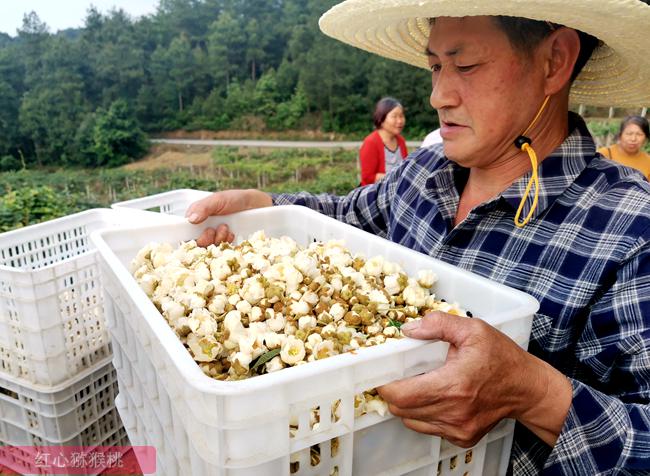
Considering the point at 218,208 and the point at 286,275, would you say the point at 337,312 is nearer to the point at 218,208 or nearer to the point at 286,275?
the point at 286,275

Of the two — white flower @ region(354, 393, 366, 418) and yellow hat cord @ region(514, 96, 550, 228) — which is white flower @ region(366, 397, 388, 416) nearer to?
white flower @ region(354, 393, 366, 418)

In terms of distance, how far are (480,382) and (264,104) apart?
27851 mm

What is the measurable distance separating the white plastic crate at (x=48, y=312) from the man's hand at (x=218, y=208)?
112mm

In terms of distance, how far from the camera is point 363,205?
1.47 metres

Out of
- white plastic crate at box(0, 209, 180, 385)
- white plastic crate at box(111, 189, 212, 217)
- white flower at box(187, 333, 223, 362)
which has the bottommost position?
white plastic crate at box(0, 209, 180, 385)

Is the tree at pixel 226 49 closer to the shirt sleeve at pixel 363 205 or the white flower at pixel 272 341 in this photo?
the shirt sleeve at pixel 363 205

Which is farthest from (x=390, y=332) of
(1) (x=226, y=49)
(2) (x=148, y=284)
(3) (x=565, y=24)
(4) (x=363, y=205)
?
(1) (x=226, y=49)

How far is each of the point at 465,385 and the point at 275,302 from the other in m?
0.30

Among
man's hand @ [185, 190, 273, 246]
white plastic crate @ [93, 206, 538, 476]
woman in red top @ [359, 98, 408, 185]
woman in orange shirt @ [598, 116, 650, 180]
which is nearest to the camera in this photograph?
white plastic crate @ [93, 206, 538, 476]

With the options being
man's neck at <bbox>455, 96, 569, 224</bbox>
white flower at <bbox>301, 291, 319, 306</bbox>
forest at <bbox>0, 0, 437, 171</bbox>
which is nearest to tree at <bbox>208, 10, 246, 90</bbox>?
forest at <bbox>0, 0, 437, 171</bbox>

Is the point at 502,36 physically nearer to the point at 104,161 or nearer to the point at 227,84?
the point at 104,161

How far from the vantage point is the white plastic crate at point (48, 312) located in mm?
1302

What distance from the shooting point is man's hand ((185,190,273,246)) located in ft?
3.74

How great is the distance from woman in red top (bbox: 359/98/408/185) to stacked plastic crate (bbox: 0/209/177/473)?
2.44 m
